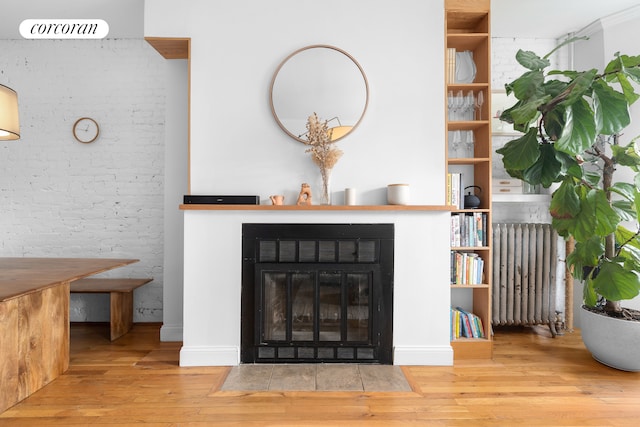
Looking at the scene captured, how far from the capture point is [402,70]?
9.86ft

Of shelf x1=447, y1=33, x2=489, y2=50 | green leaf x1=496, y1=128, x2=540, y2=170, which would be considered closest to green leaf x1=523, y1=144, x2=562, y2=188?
green leaf x1=496, y1=128, x2=540, y2=170

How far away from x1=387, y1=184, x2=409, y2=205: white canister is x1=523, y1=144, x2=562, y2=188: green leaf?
0.83 meters

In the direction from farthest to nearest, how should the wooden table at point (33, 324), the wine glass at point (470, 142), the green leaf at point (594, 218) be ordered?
the wine glass at point (470, 142) → the green leaf at point (594, 218) → the wooden table at point (33, 324)

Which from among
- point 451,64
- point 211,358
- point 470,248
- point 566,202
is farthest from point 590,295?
point 211,358

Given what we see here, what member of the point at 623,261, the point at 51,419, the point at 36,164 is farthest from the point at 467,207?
the point at 36,164

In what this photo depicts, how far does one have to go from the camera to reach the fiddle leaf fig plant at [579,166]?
2.58m

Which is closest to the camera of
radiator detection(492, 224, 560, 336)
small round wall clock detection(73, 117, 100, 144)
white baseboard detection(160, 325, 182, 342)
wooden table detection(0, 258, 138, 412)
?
wooden table detection(0, 258, 138, 412)

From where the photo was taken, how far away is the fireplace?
286 cm

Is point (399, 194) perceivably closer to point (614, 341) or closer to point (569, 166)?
point (569, 166)

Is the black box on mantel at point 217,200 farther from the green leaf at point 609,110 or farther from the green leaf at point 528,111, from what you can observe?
the green leaf at point 609,110

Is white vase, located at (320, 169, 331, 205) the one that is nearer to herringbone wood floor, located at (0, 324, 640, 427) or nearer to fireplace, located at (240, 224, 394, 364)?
fireplace, located at (240, 224, 394, 364)

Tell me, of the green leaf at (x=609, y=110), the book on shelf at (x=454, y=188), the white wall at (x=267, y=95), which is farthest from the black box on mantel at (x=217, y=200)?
the green leaf at (x=609, y=110)

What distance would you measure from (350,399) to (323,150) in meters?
1.58

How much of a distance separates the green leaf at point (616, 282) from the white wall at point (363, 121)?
975mm
